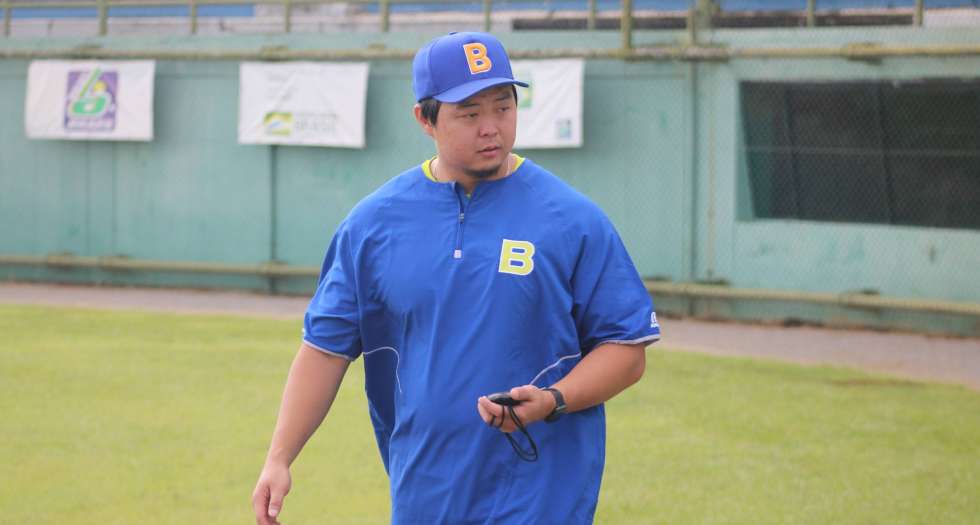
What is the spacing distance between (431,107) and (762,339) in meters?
11.6

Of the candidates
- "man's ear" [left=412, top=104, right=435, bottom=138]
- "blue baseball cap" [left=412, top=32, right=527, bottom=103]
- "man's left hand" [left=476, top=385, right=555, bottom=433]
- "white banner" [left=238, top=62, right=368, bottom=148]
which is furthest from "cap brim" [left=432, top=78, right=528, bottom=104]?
"white banner" [left=238, top=62, right=368, bottom=148]

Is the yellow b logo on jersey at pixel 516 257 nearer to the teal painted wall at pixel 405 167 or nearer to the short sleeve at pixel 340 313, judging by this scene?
the short sleeve at pixel 340 313

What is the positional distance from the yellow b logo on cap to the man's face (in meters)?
0.05

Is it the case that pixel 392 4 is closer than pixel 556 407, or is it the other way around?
pixel 556 407

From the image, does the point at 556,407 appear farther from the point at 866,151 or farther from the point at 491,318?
the point at 866,151

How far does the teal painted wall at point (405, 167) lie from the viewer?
50.5 feet

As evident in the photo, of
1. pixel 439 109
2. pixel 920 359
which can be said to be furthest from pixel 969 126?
pixel 439 109

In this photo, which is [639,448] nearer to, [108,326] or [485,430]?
[485,430]

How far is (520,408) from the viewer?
10.9ft

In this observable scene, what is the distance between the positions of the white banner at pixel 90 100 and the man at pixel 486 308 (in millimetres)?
16007

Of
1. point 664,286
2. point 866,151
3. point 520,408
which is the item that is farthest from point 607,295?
point 664,286

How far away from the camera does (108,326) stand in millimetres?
15234

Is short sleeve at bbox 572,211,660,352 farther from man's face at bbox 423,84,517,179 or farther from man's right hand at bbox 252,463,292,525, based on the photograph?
man's right hand at bbox 252,463,292,525

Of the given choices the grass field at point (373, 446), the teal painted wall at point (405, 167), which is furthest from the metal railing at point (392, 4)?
the grass field at point (373, 446)
